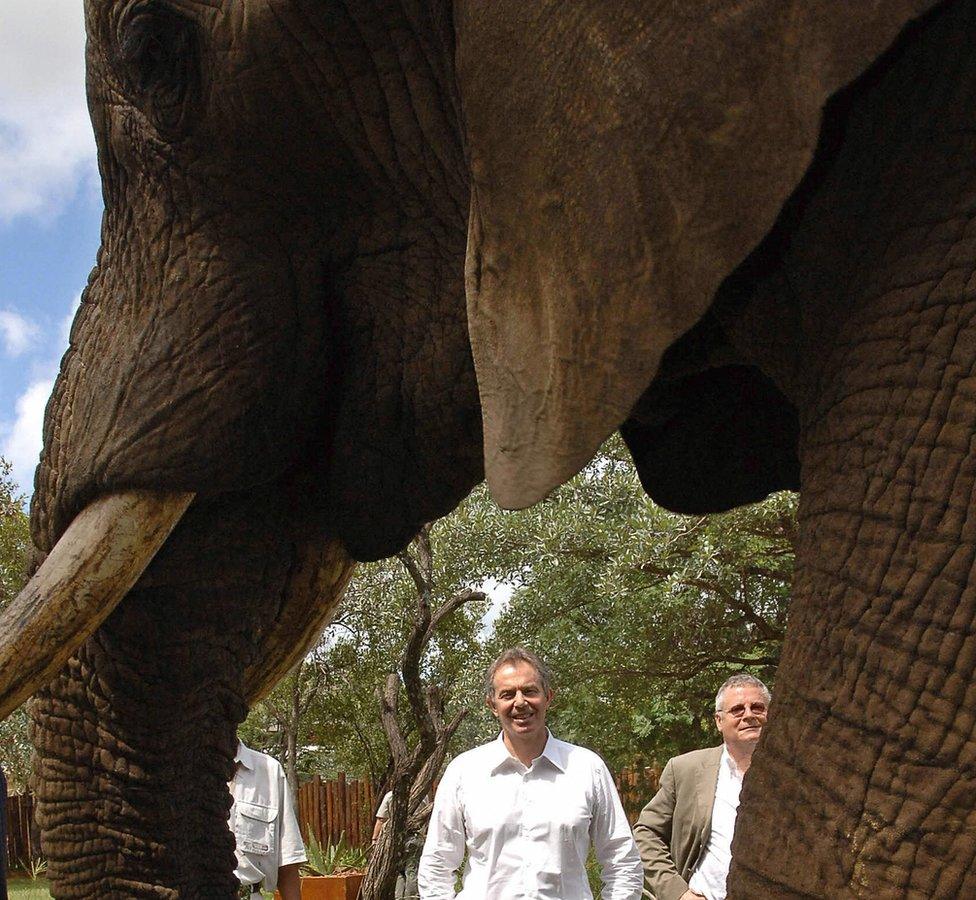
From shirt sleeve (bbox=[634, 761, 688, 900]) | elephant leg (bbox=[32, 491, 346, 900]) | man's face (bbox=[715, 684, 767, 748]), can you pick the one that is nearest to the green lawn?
shirt sleeve (bbox=[634, 761, 688, 900])

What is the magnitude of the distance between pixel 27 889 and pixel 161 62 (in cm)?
1840

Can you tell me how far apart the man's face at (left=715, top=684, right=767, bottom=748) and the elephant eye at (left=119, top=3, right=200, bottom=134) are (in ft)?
10.5

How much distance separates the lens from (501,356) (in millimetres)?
1885

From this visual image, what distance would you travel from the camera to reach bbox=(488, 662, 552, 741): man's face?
466cm

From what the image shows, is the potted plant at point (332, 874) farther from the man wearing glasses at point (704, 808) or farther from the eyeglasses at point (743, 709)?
the eyeglasses at point (743, 709)

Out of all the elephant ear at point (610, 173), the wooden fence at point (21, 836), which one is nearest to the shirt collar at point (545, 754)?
the elephant ear at point (610, 173)

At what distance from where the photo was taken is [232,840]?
3041 mm

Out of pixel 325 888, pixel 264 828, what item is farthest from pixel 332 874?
pixel 264 828

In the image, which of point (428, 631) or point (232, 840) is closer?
point (232, 840)

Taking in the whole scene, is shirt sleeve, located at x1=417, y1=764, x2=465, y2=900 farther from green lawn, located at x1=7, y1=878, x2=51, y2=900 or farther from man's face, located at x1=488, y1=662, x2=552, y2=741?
green lawn, located at x1=7, y1=878, x2=51, y2=900

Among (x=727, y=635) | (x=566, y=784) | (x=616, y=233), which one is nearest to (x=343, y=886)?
(x=727, y=635)

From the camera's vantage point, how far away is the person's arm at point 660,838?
5.18 metres

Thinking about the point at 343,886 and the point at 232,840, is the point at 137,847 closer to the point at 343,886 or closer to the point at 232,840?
the point at 232,840

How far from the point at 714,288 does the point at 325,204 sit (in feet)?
3.51
